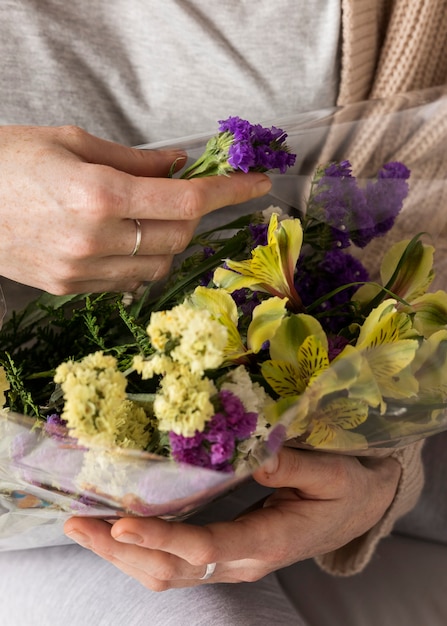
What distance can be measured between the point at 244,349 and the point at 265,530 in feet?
0.78

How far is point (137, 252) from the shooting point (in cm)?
51

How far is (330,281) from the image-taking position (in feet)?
1.72

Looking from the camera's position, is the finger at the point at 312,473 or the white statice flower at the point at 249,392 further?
the finger at the point at 312,473

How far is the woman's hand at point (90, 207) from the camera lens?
1.55ft

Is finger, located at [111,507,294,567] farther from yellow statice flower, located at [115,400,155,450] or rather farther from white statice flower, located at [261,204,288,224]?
white statice flower, located at [261,204,288,224]

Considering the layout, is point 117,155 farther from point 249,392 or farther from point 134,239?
point 249,392

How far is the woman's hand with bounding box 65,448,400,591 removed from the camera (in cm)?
51

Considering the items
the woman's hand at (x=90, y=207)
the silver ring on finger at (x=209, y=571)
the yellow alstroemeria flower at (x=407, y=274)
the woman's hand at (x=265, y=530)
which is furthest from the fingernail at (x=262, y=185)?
the silver ring on finger at (x=209, y=571)

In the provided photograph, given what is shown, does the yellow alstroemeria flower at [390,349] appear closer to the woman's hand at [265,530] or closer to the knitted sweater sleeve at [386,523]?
the woman's hand at [265,530]

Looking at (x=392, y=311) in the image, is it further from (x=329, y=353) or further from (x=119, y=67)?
(x=119, y=67)

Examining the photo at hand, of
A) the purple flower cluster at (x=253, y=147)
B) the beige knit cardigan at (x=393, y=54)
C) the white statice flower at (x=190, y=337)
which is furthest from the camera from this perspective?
the beige knit cardigan at (x=393, y=54)

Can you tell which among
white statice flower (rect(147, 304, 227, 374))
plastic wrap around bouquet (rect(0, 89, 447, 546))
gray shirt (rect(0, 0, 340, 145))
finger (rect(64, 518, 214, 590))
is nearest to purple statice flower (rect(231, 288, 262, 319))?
plastic wrap around bouquet (rect(0, 89, 447, 546))

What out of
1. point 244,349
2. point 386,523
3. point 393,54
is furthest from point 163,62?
point 386,523

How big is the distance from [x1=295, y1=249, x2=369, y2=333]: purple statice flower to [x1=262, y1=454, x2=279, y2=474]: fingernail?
103 millimetres
